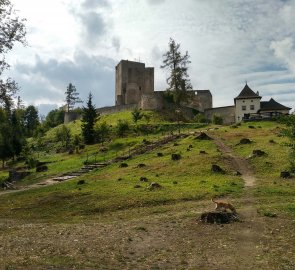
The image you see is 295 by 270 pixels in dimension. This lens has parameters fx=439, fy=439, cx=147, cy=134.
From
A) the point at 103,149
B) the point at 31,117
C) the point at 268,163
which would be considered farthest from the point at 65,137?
the point at 31,117

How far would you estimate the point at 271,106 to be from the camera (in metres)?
75.4

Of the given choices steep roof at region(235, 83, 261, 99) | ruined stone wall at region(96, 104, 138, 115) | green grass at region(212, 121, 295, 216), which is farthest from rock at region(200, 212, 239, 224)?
ruined stone wall at region(96, 104, 138, 115)

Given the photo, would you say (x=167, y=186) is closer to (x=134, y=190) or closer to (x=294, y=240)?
(x=134, y=190)

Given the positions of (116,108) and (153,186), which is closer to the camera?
(153,186)

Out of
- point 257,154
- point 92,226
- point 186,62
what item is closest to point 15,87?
point 92,226

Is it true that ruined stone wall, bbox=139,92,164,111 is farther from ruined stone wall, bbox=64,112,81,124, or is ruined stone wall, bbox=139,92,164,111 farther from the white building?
ruined stone wall, bbox=64,112,81,124

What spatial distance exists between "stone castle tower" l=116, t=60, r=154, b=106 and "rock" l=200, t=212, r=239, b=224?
81205 millimetres

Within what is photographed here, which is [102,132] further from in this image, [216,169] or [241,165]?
[216,169]

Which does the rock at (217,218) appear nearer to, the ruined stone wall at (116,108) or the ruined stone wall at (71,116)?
the ruined stone wall at (116,108)

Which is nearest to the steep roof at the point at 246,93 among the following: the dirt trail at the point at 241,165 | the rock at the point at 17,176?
the dirt trail at the point at 241,165

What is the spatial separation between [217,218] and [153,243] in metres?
3.87

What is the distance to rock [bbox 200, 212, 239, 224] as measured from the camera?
19.1m

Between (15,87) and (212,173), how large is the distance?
53.1ft

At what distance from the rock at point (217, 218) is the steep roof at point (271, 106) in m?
57.7
